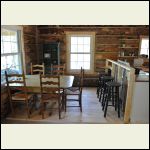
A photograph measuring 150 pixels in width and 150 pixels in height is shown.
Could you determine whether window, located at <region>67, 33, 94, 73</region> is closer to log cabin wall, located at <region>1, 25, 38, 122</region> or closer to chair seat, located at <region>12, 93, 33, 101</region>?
log cabin wall, located at <region>1, 25, 38, 122</region>

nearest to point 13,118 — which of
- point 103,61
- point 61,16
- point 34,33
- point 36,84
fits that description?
point 36,84

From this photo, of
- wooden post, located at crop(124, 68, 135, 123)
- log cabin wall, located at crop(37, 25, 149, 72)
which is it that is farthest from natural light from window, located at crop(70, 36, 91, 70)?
wooden post, located at crop(124, 68, 135, 123)

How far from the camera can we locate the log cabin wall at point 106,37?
5.59 meters

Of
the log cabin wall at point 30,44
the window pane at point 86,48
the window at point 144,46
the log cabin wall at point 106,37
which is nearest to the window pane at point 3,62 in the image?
the log cabin wall at point 30,44

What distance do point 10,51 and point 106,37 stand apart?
3.27 m

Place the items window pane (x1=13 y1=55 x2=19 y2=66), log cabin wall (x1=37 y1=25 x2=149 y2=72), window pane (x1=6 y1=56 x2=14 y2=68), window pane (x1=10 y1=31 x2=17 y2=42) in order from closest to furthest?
window pane (x1=6 y1=56 x2=14 y2=68)
window pane (x1=10 y1=31 x2=17 y2=42)
window pane (x1=13 y1=55 x2=19 y2=66)
log cabin wall (x1=37 y1=25 x2=149 y2=72)

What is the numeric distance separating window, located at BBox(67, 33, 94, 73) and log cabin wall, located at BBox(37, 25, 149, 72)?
17 cm

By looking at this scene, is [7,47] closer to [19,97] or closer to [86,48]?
[19,97]

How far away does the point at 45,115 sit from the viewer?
3.41m

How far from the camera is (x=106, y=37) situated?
5.62m

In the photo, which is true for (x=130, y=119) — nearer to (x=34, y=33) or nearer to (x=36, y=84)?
(x=36, y=84)

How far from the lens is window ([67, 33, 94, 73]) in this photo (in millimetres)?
5684

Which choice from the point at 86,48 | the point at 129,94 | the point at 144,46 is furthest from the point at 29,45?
the point at 144,46

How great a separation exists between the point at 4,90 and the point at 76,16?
6.82 ft
